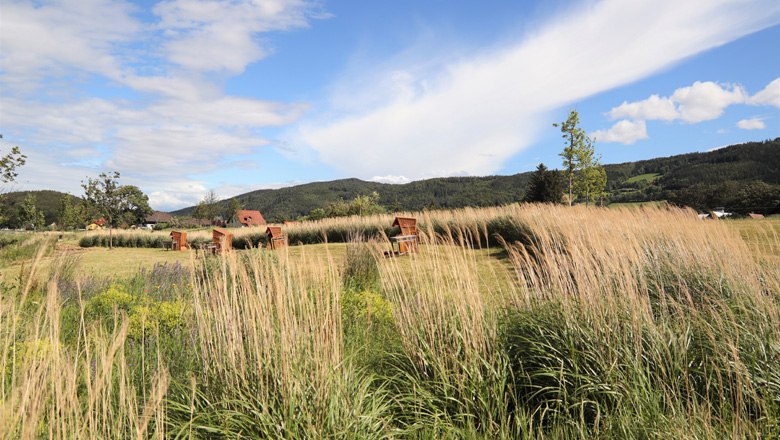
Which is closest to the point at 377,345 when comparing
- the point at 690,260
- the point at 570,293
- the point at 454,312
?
the point at 454,312

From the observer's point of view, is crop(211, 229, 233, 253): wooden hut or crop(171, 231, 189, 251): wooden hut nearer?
crop(211, 229, 233, 253): wooden hut

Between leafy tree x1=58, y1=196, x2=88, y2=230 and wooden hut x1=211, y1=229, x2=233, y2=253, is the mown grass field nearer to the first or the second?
wooden hut x1=211, y1=229, x2=233, y2=253

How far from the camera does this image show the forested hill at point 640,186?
5162 centimetres

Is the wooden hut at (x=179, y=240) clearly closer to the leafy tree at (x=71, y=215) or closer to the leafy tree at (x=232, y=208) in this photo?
the leafy tree at (x=71, y=215)

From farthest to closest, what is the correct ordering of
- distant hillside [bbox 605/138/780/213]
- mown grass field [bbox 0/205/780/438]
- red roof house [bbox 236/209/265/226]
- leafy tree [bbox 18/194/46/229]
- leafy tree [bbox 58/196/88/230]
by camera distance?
red roof house [bbox 236/209/265/226]
distant hillside [bbox 605/138/780/213]
leafy tree [bbox 58/196/88/230]
leafy tree [bbox 18/194/46/229]
mown grass field [bbox 0/205/780/438]

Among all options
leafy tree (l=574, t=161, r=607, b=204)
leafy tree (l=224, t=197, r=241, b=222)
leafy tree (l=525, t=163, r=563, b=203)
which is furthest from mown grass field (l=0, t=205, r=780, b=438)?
leafy tree (l=224, t=197, r=241, b=222)

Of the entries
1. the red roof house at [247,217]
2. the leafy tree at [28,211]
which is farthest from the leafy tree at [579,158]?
the red roof house at [247,217]

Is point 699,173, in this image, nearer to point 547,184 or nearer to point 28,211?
point 547,184

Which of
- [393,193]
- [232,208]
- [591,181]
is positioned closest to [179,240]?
[591,181]

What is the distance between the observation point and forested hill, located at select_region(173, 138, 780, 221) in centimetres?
5162

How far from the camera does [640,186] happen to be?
8131cm

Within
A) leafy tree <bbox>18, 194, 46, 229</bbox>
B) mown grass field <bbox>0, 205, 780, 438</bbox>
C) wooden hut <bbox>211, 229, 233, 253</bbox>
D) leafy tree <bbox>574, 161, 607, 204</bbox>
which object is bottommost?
mown grass field <bbox>0, 205, 780, 438</bbox>

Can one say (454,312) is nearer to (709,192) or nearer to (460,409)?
(460,409)

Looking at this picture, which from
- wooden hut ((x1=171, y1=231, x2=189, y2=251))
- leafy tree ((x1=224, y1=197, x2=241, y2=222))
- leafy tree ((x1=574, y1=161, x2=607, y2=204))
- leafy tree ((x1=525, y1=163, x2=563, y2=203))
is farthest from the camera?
leafy tree ((x1=224, y1=197, x2=241, y2=222))
